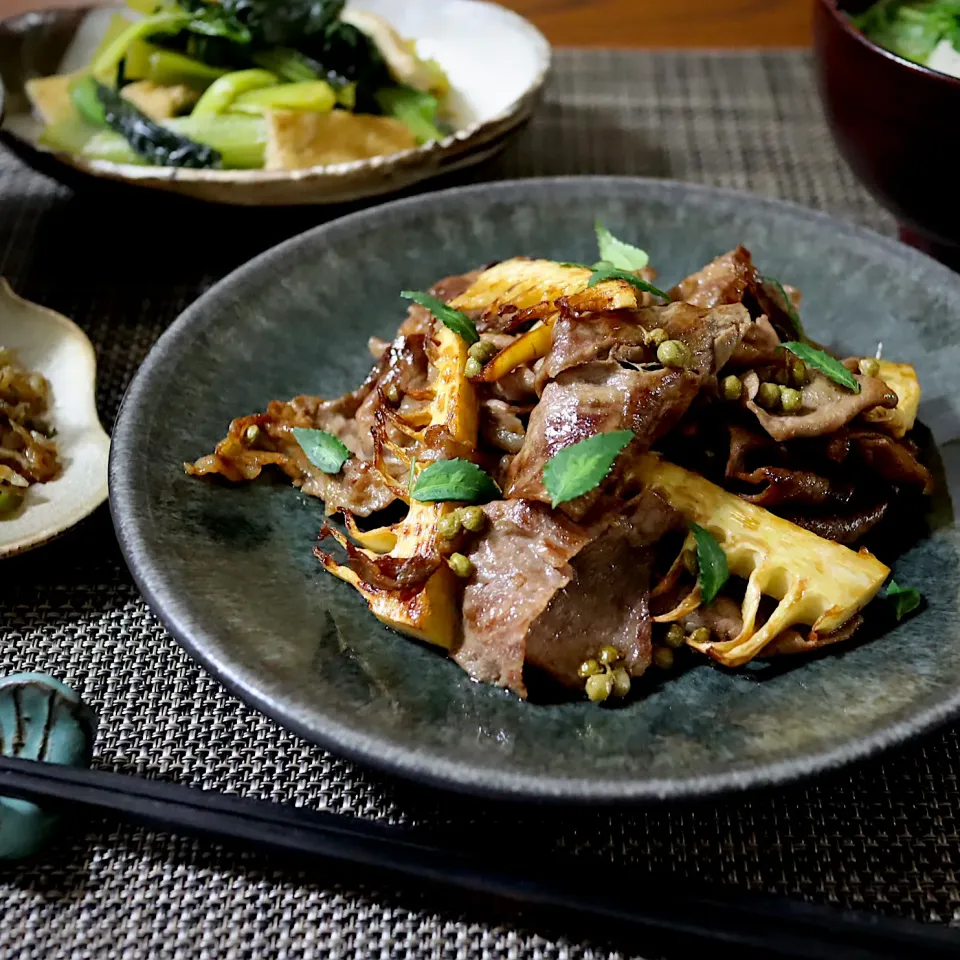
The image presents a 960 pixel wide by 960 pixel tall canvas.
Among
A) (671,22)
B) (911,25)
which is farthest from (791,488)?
(671,22)

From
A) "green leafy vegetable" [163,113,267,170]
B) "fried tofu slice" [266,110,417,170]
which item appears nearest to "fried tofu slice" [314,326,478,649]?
"fried tofu slice" [266,110,417,170]

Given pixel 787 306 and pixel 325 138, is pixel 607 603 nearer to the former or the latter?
pixel 787 306

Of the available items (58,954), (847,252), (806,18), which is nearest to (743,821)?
(58,954)

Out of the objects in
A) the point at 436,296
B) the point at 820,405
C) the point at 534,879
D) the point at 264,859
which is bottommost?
the point at 264,859

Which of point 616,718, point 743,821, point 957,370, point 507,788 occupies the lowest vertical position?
point 743,821

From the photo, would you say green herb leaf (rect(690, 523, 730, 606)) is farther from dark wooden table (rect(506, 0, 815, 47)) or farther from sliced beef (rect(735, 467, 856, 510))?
dark wooden table (rect(506, 0, 815, 47))

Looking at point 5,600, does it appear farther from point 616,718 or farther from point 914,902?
point 914,902
